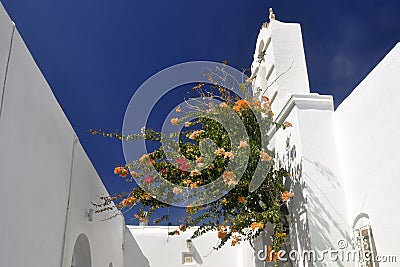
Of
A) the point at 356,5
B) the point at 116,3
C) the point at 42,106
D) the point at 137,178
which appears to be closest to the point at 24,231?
the point at 42,106

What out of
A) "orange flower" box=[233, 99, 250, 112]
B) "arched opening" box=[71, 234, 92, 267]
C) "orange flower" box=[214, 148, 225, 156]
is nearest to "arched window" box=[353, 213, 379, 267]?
"orange flower" box=[214, 148, 225, 156]

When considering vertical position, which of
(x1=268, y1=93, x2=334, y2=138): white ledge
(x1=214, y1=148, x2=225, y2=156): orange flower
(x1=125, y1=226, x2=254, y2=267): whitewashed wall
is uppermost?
(x1=268, y1=93, x2=334, y2=138): white ledge

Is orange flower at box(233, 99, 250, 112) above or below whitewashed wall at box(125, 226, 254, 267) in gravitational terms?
above

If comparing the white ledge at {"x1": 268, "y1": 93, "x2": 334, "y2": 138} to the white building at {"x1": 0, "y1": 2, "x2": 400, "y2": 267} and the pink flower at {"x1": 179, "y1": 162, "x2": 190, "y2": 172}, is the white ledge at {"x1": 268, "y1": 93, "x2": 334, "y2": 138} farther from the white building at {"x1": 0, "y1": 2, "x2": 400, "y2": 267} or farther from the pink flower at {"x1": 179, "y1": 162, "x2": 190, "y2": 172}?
the pink flower at {"x1": 179, "y1": 162, "x2": 190, "y2": 172}

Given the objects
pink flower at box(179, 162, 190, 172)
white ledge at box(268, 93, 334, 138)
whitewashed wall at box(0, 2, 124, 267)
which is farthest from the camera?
white ledge at box(268, 93, 334, 138)

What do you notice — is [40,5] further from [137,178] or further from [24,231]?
[24,231]

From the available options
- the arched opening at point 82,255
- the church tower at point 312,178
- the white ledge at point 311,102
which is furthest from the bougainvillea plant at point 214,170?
the arched opening at point 82,255

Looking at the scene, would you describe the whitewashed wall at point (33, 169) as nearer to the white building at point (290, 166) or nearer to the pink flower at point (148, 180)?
the white building at point (290, 166)

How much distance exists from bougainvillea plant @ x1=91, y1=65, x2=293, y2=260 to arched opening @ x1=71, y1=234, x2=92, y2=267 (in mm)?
1259

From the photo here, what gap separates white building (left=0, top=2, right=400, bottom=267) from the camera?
Answer: 4.19 metres

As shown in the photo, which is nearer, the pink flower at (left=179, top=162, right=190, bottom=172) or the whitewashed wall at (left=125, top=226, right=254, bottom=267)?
the pink flower at (left=179, top=162, right=190, bottom=172)

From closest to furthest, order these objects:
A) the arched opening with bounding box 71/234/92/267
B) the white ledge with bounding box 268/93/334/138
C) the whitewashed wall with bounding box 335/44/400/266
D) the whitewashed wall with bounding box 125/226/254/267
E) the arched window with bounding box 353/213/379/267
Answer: the whitewashed wall with bounding box 335/44/400/266 < the arched window with bounding box 353/213/379/267 < the white ledge with bounding box 268/93/334/138 < the arched opening with bounding box 71/234/92/267 < the whitewashed wall with bounding box 125/226/254/267

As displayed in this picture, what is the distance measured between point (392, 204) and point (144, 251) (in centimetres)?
830

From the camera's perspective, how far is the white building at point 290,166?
4191 mm
